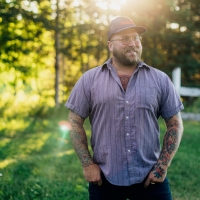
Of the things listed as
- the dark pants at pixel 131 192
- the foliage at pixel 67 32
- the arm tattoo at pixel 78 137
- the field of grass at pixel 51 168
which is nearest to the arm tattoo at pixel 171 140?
the dark pants at pixel 131 192

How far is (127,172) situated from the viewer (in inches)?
107

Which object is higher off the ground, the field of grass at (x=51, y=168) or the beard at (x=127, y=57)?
the beard at (x=127, y=57)

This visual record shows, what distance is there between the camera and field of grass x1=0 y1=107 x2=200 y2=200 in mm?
5293

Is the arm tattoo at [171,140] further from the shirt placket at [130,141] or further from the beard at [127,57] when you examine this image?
the beard at [127,57]

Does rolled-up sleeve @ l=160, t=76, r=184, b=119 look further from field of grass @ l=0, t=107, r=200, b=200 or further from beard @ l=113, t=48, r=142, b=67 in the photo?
field of grass @ l=0, t=107, r=200, b=200

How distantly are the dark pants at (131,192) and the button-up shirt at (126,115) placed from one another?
0.07 meters

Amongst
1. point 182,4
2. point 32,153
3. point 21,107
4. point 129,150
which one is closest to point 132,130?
point 129,150

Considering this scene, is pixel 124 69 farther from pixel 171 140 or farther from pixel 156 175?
pixel 156 175

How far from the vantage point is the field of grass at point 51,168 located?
5.29 metres

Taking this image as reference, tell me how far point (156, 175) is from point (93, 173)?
469mm

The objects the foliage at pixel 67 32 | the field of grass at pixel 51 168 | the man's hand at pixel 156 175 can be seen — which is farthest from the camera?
the foliage at pixel 67 32

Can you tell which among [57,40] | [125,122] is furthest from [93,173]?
[57,40]

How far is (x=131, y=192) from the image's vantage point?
108 inches

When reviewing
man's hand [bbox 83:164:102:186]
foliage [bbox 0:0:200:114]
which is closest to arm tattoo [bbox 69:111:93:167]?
man's hand [bbox 83:164:102:186]
